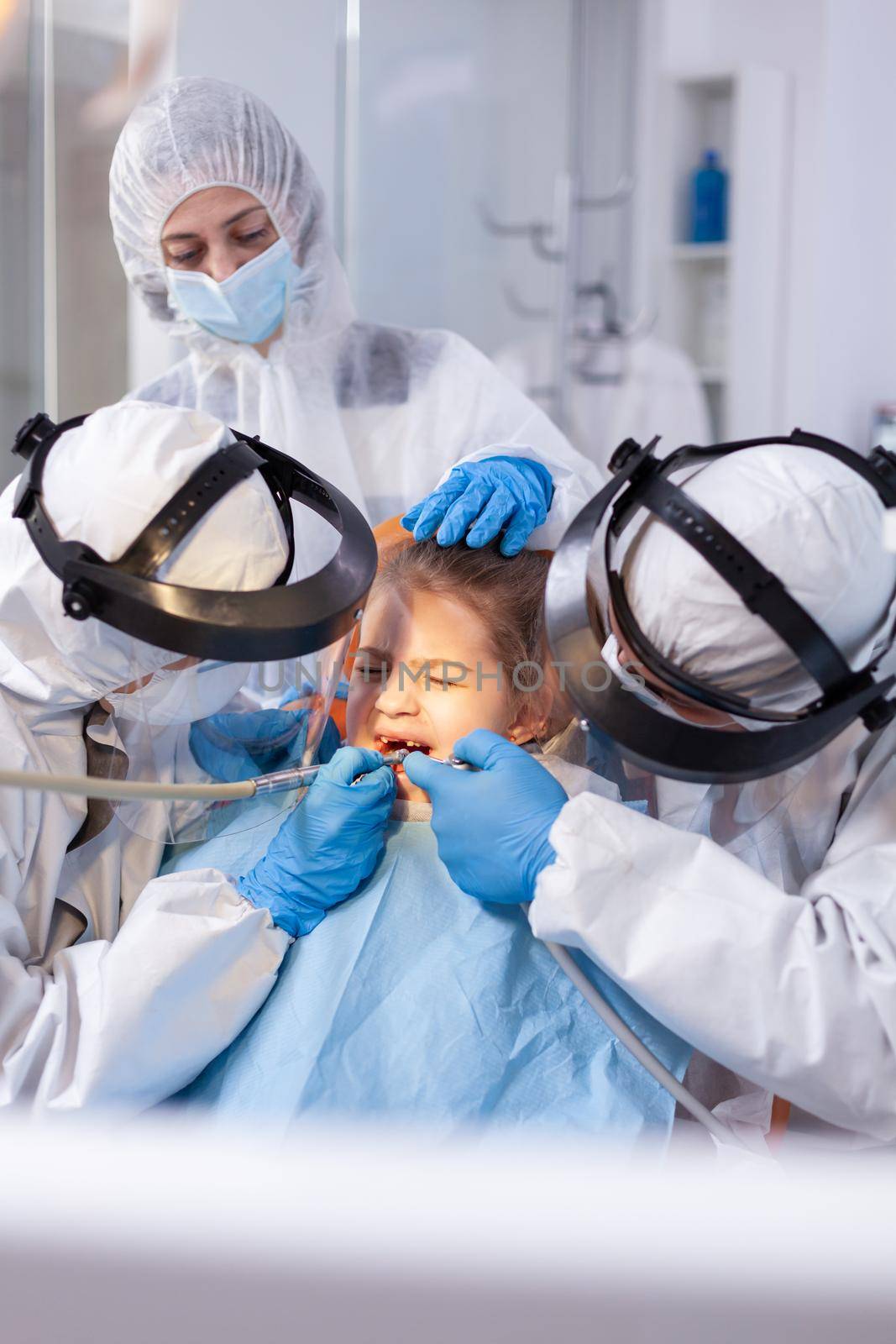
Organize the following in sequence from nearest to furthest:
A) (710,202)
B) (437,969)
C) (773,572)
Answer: (773,572) < (437,969) < (710,202)

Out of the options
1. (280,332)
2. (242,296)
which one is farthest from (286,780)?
(280,332)

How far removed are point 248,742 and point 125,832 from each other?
21 centimetres

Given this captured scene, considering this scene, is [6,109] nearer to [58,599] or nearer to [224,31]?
[224,31]

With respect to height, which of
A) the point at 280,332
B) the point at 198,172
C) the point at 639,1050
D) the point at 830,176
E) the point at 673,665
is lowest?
the point at 639,1050

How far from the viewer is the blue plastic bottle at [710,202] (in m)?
3.62

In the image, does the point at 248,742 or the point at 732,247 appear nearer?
the point at 248,742

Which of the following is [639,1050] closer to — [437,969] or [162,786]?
[437,969]

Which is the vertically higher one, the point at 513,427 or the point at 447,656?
the point at 513,427

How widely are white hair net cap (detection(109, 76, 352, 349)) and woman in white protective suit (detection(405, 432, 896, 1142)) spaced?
3.41 ft

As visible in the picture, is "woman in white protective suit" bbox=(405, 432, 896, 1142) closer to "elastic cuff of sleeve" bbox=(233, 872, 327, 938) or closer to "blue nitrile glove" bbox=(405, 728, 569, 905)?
"blue nitrile glove" bbox=(405, 728, 569, 905)

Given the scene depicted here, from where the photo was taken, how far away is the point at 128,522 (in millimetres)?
856

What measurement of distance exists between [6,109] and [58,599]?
1.47 metres

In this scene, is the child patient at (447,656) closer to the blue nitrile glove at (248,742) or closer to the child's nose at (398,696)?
the child's nose at (398,696)

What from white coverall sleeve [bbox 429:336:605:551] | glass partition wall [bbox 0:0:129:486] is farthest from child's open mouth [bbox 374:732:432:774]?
glass partition wall [bbox 0:0:129:486]
